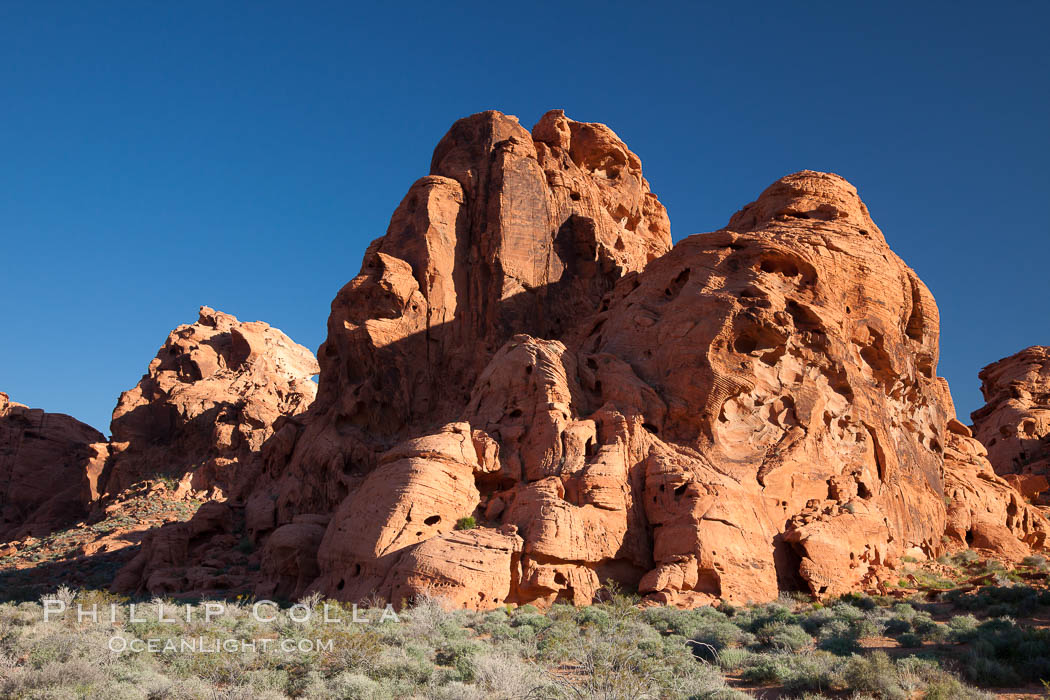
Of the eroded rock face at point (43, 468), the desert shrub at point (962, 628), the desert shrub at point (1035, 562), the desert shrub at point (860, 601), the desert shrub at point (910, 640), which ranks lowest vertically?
the desert shrub at point (910, 640)

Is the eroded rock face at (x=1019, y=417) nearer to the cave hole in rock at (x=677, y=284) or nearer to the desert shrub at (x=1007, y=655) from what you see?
the cave hole in rock at (x=677, y=284)

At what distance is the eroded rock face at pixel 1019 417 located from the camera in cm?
4469

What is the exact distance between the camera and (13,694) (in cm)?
1140

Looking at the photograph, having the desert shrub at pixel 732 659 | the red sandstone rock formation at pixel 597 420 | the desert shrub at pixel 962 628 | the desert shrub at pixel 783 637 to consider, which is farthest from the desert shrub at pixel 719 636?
the desert shrub at pixel 962 628

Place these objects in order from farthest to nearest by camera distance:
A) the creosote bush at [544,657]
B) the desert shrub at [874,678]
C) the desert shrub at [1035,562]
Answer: the desert shrub at [1035,562] < the desert shrub at [874,678] < the creosote bush at [544,657]

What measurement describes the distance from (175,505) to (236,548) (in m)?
14.0

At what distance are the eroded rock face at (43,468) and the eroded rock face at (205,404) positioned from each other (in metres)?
2.48

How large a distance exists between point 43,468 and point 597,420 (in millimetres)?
46231

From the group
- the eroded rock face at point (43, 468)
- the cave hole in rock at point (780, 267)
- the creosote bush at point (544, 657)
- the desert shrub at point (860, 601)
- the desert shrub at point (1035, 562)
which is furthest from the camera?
the eroded rock face at point (43, 468)

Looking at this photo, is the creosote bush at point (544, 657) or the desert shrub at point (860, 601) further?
the desert shrub at point (860, 601)

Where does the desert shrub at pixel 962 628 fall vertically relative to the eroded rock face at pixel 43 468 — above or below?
below

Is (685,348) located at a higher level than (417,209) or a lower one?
lower

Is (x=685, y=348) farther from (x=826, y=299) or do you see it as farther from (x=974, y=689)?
(x=974, y=689)

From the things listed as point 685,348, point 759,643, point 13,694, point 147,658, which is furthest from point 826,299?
point 13,694
